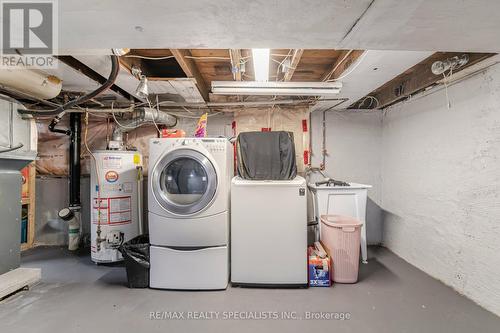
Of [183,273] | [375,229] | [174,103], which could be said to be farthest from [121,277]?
[375,229]

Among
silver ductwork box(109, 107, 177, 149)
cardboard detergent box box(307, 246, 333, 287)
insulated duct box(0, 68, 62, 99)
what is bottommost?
cardboard detergent box box(307, 246, 333, 287)

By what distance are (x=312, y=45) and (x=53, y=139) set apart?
3.90 metres

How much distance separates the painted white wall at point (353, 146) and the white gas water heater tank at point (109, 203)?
2.63 metres

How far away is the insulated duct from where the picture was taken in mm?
1915

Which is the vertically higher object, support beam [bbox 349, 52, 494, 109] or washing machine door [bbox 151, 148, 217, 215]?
support beam [bbox 349, 52, 494, 109]

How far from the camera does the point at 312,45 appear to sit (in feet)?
4.79

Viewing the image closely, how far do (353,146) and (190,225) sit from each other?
2635 mm

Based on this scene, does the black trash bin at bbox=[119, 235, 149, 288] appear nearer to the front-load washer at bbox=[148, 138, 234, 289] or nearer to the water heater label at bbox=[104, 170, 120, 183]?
the front-load washer at bbox=[148, 138, 234, 289]

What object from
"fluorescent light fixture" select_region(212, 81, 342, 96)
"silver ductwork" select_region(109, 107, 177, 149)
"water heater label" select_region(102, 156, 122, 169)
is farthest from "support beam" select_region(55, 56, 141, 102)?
"fluorescent light fixture" select_region(212, 81, 342, 96)

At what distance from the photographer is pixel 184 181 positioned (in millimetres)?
2471

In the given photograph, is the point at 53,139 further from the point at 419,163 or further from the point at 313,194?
the point at 419,163

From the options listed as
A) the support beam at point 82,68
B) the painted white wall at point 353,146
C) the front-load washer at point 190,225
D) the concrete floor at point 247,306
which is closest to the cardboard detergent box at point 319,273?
the concrete floor at point 247,306
